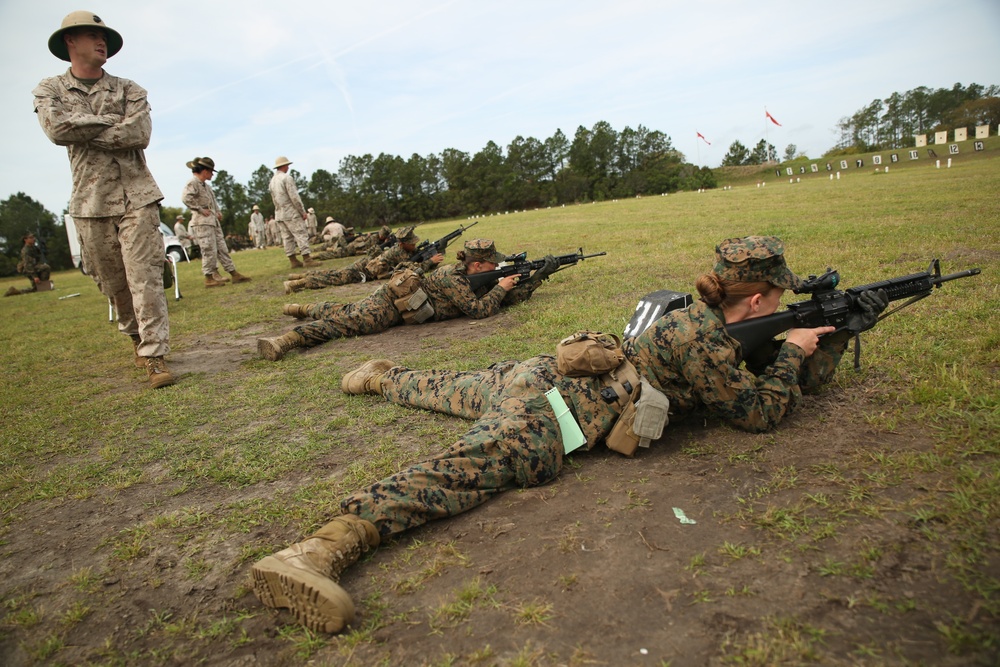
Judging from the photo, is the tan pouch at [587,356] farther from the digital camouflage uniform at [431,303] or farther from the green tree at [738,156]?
the green tree at [738,156]

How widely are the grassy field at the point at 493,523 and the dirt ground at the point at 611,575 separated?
0.04ft

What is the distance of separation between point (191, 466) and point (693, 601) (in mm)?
3453

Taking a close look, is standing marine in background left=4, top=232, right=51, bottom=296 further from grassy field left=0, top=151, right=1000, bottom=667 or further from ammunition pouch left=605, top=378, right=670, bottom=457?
ammunition pouch left=605, top=378, right=670, bottom=457

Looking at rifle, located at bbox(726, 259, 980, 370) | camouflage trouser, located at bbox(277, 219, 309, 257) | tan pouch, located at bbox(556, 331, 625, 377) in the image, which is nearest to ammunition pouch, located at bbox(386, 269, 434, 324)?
tan pouch, located at bbox(556, 331, 625, 377)

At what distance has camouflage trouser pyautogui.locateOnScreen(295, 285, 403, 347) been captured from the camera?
7387 mm

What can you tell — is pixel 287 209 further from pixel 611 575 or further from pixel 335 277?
pixel 611 575

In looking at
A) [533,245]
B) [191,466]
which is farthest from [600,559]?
[533,245]

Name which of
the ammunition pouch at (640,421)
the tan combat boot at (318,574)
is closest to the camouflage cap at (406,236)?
the ammunition pouch at (640,421)

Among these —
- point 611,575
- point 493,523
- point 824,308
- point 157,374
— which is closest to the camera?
point 611,575

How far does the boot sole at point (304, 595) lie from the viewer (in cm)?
231

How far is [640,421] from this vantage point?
3.30m

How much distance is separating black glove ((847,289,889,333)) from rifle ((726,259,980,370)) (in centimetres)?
2

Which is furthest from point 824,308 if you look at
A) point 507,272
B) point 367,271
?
point 367,271

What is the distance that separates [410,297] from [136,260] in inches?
120
